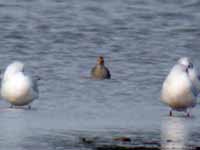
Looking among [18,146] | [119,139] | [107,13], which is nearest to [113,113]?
[119,139]

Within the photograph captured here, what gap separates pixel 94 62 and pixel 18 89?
6457 millimetres

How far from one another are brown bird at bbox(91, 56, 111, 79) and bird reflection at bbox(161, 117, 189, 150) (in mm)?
4670

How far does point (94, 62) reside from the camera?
21438mm

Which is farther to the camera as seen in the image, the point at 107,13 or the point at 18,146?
the point at 107,13

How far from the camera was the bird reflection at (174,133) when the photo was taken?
10.8 meters

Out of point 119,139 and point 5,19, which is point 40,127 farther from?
point 5,19

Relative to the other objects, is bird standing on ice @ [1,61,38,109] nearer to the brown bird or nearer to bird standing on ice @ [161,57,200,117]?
bird standing on ice @ [161,57,200,117]

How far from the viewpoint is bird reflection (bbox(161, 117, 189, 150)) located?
35.4 ft

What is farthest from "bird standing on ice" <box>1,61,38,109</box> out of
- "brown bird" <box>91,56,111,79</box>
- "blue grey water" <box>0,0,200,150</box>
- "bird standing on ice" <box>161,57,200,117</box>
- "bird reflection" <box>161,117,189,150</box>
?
"brown bird" <box>91,56,111,79</box>

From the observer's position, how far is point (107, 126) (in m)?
12.3

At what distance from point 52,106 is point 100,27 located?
11.2 meters

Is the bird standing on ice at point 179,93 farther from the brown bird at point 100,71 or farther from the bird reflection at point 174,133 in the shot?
the brown bird at point 100,71

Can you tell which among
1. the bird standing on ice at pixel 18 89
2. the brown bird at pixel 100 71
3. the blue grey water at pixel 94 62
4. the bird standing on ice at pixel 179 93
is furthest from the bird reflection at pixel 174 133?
the brown bird at pixel 100 71

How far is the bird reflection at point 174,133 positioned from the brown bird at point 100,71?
467 centimetres
